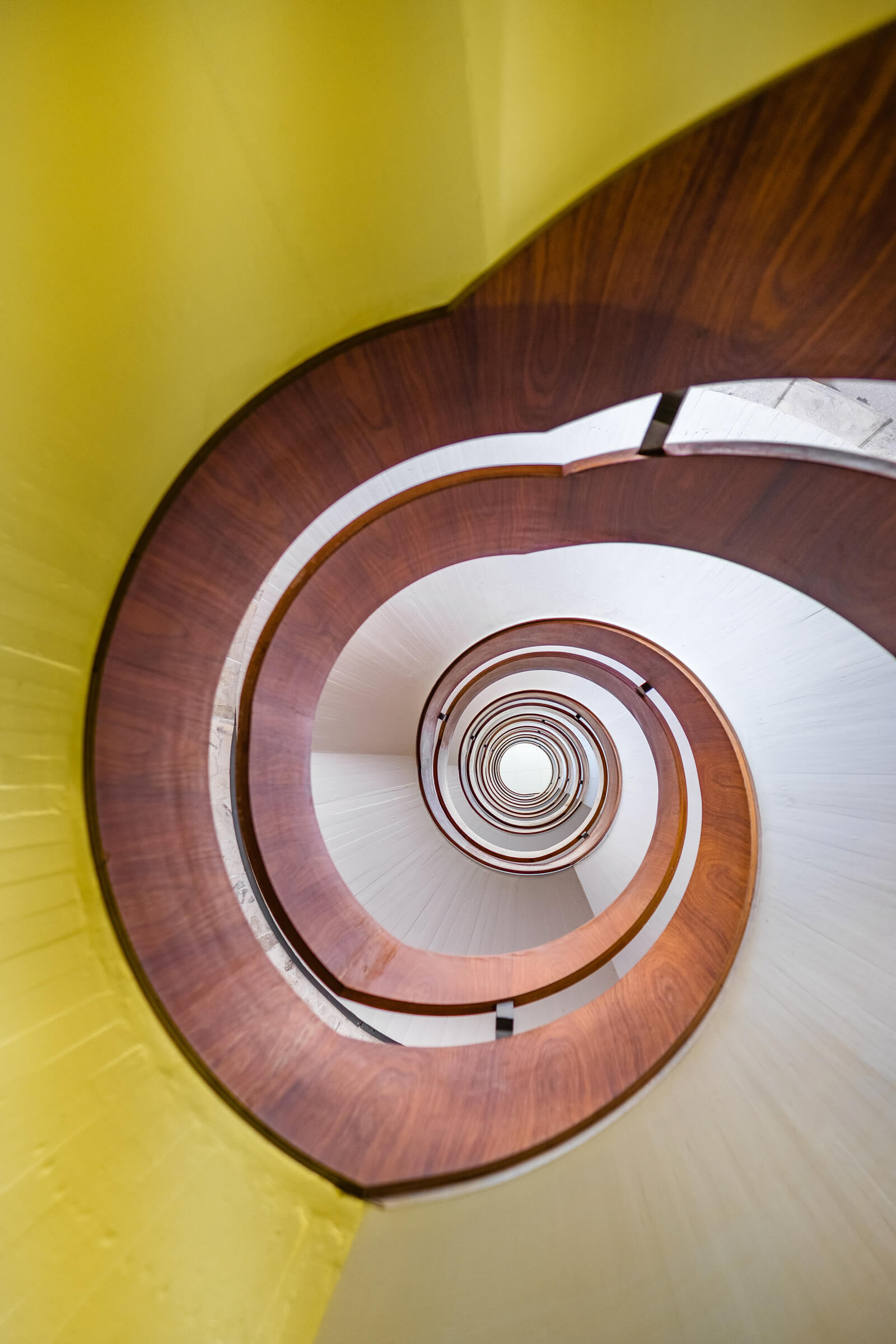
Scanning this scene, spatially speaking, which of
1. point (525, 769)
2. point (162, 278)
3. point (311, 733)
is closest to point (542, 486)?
point (162, 278)

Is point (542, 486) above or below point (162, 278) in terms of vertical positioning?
above

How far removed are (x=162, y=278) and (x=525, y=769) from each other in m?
7.84

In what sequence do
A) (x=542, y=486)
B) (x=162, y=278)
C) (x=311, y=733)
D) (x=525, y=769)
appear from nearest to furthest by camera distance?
(x=162, y=278)
(x=542, y=486)
(x=311, y=733)
(x=525, y=769)

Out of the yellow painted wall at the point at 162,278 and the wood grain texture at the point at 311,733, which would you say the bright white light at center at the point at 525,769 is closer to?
the wood grain texture at the point at 311,733

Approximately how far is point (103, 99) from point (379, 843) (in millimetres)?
3076

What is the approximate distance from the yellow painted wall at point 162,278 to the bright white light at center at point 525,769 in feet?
23.9

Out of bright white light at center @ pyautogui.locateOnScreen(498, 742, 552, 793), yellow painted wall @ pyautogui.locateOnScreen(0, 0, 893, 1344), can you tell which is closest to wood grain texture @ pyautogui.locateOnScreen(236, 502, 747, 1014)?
yellow painted wall @ pyautogui.locateOnScreen(0, 0, 893, 1344)

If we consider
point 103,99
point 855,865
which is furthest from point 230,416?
point 855,865

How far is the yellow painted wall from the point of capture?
0.54m

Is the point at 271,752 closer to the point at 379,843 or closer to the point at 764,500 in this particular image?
the point at 764,500

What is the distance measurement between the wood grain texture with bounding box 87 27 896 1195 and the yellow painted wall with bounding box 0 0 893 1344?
0.05m

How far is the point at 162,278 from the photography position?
25.1 inches

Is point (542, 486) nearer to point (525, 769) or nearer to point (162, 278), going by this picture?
point (162, 278)

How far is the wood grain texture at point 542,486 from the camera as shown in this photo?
25.5 inches
